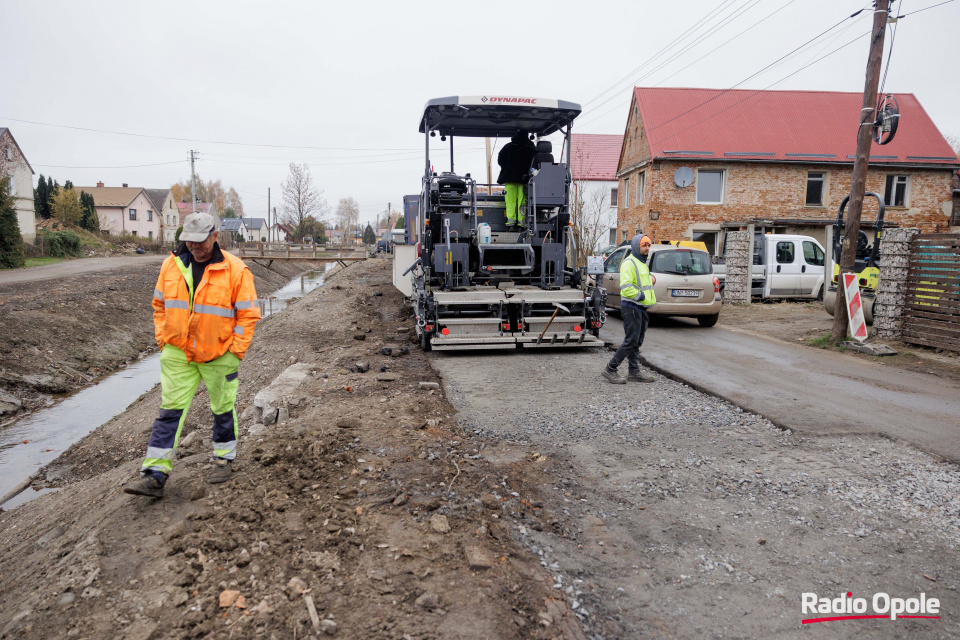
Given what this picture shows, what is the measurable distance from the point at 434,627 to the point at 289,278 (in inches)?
1736

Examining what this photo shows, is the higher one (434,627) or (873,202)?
(873,202)

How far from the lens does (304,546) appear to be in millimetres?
3420

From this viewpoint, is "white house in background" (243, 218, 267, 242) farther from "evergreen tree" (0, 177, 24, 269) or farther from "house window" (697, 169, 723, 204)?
"house window" (697, 169, 723, 204)

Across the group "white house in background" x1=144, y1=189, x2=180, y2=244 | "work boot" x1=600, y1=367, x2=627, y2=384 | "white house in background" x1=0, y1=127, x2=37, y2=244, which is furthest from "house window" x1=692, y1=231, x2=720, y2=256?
"white house in background" x1=144, y1=189, x2=180, y2=244

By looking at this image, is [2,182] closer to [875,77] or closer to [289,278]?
[289,278]

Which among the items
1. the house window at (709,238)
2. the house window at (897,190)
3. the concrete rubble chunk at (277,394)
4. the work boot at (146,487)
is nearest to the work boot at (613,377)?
the concrete rubble chunk at (277,394)

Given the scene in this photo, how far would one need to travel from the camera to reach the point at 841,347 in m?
10.8

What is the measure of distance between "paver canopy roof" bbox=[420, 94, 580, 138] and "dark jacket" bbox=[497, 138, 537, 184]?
17.1 inches

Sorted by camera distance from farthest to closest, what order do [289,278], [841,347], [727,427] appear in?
1. [289,278]
2. [841,347]
3. [727,427]

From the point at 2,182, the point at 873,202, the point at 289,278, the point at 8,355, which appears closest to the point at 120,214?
the point at 289,278

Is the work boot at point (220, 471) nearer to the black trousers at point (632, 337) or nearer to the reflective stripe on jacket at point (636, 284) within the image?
the black trousers at point (632, 337)

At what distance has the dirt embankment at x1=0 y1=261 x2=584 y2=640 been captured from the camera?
284 cm

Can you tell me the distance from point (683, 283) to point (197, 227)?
35.2 feet

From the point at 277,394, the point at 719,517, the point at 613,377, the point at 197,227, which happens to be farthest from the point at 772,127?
the point at 197,227
